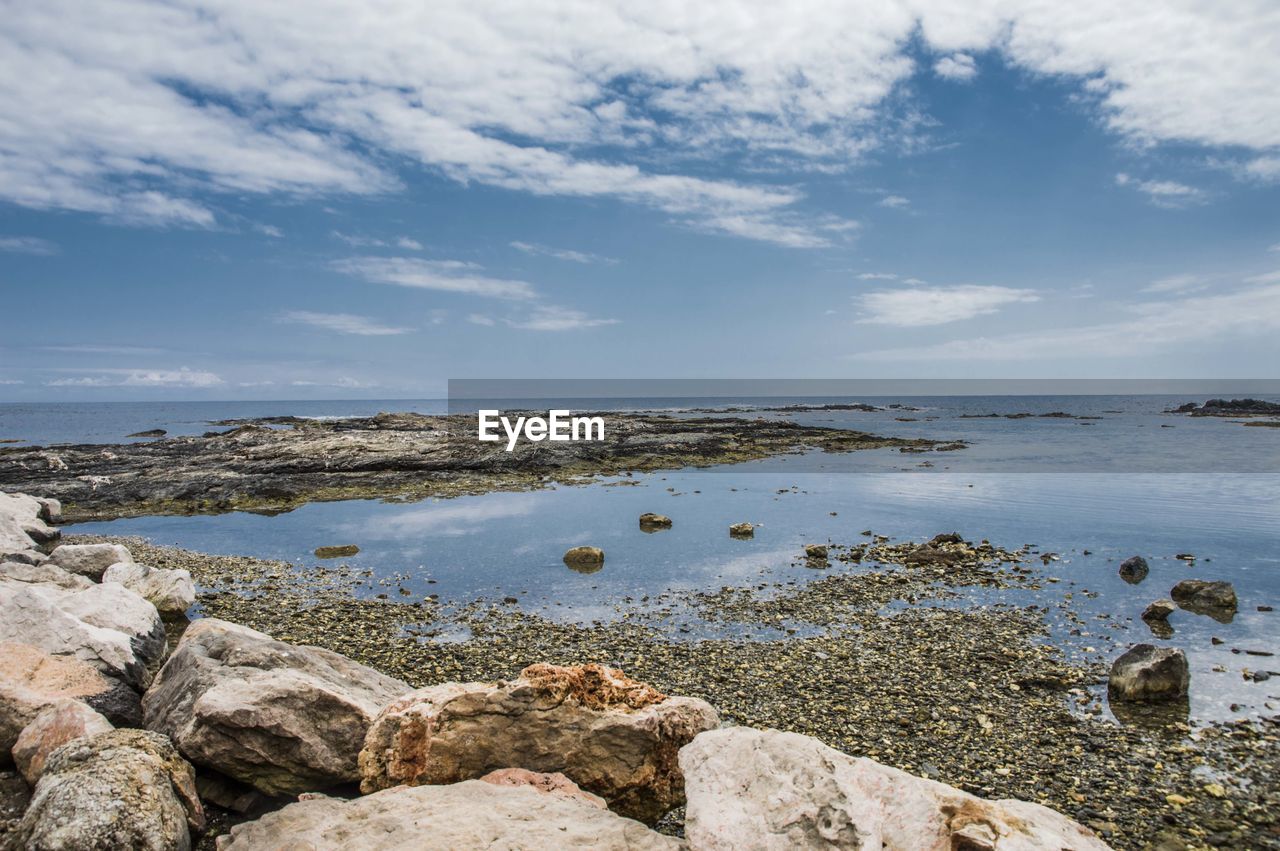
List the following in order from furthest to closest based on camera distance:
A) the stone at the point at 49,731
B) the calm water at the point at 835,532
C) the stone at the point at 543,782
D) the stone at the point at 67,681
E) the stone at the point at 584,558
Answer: the stone at the point at 584,558 → the calm water at the point at 835,532 → the stone at the point at 67,681 → the stone at the point at 49,731 → the stone at the point at 543,782

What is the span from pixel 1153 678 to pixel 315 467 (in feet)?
169

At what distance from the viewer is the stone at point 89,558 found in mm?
22031

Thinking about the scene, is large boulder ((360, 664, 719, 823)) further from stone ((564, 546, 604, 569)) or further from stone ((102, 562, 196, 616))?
stone ((564, 546, 604, 569))

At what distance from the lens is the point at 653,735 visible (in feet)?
32.6

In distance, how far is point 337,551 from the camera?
91.0 feet

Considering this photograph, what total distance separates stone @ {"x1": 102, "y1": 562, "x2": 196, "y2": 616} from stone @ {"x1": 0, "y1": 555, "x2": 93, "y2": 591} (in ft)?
4.10

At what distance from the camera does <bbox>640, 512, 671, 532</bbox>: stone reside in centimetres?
3281

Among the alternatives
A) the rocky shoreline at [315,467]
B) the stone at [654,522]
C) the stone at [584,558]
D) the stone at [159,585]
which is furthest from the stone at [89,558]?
the stone at [654,522]

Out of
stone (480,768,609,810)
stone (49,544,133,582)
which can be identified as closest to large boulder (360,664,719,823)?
stone (480,768,609,810)

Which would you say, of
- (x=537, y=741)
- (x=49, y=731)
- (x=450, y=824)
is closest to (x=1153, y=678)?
(x=537, y=741)

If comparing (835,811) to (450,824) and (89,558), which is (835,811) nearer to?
(450,824)

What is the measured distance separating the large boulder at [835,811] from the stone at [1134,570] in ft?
60.1

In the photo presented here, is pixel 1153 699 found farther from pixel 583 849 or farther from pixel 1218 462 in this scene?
pixel 1218 462

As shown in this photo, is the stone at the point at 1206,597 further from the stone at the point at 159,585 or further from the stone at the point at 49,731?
the stone at the point at 159,585
